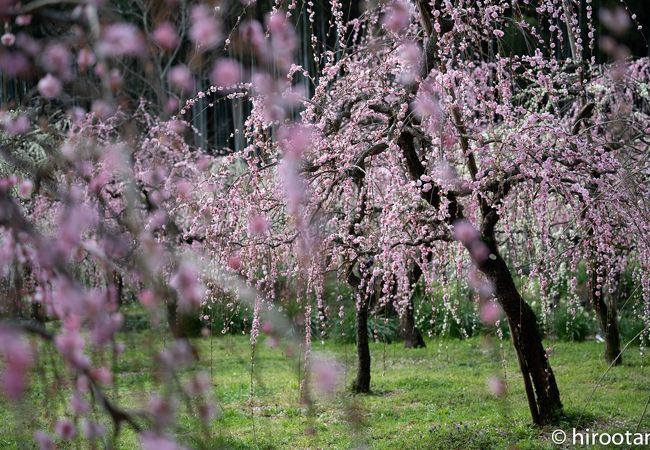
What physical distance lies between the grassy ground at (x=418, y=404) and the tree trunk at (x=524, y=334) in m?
0.18

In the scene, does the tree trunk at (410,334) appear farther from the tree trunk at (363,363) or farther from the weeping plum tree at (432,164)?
the weeping plum tree at (432,164)

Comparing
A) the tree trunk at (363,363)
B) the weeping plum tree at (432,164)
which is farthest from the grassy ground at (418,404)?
the weeping plum tree at (432,164)

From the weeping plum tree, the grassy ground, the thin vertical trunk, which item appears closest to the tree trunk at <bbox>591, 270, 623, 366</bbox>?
the grassy ground

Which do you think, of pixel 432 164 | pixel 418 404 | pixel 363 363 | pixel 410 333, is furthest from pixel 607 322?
pixel 432 164

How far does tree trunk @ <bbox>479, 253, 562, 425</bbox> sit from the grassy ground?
181 mm

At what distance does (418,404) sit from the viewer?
17.5ft

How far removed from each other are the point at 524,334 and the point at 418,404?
1.43 metres

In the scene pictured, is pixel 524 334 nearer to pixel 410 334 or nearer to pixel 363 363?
pixel 363 363

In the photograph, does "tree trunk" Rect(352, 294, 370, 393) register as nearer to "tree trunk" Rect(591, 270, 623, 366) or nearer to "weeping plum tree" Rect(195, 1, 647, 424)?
"weeping plum tree" Rect(195, 1, 647, 424)

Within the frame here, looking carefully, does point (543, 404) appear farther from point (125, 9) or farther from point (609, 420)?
point (125, 9)

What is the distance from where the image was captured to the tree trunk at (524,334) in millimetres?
4121

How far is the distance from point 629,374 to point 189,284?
5247 mm

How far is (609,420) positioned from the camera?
4.49 meters

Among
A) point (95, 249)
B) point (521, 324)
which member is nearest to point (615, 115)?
point (521, 324)
